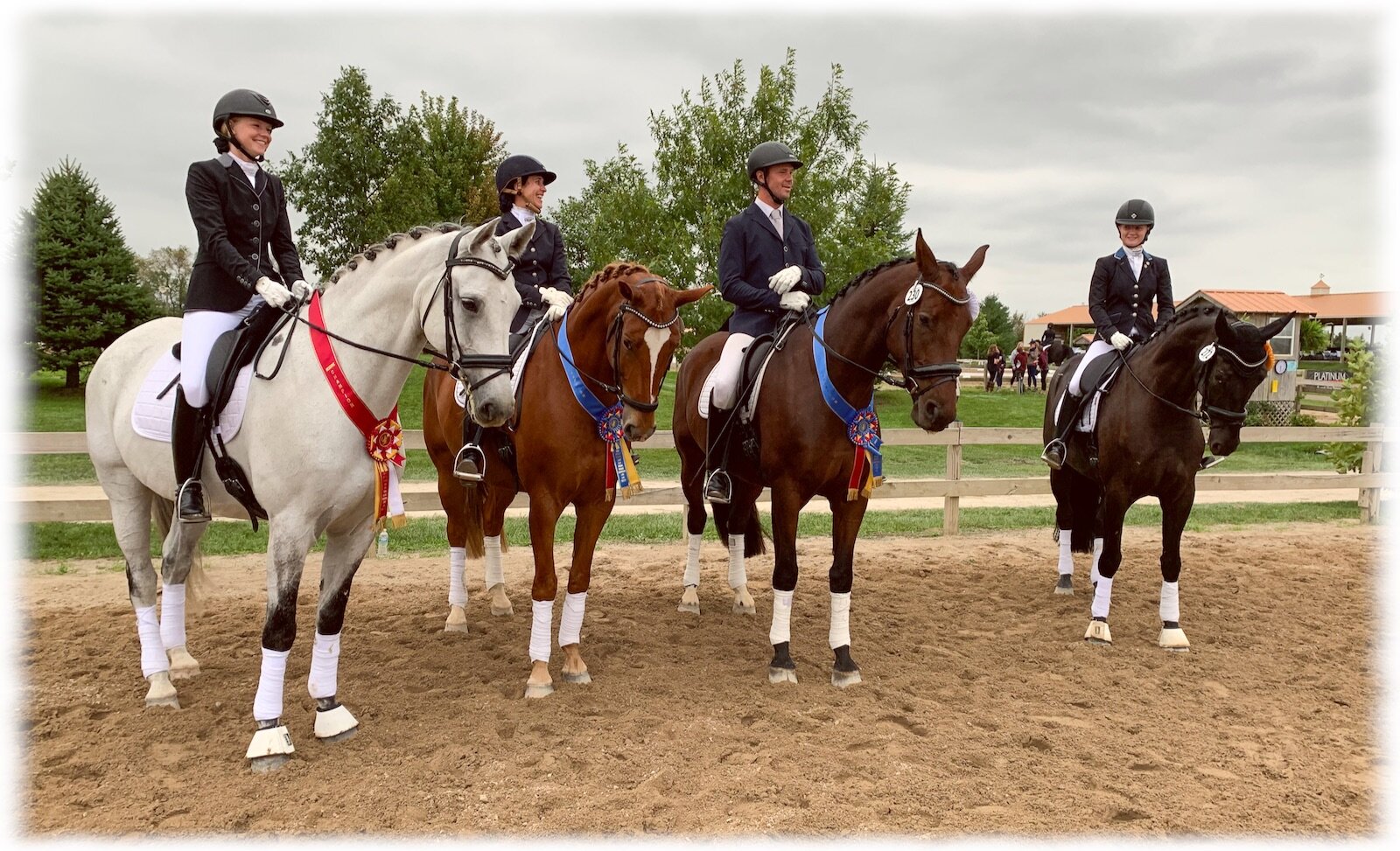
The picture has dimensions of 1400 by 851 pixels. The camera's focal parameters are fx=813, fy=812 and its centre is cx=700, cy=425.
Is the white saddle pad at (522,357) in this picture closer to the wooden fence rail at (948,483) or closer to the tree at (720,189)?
the wooden fence rail at (948,483)

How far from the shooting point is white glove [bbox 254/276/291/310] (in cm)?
386

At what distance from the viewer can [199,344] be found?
3.95 m

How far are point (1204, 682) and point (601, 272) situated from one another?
177 inches

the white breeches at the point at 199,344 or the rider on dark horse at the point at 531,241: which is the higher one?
the rider on dark horse at the point at 531,241

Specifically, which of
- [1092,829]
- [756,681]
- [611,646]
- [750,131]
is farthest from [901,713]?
[750,131]

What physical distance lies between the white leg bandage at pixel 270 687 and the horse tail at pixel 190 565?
118cm

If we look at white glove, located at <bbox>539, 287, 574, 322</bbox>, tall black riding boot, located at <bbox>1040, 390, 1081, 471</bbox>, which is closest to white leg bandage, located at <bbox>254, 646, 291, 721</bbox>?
white glove, located at <bbox>539, 287, 574, 322</bbox>

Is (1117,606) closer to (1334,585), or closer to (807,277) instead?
(1334,585)

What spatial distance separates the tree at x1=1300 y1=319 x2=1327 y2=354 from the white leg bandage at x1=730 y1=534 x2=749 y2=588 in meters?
52.0

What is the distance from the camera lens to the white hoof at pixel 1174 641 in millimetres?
5703

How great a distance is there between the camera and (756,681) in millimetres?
4980

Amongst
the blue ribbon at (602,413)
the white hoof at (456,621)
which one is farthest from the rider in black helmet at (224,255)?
the white hoof at (456,621)

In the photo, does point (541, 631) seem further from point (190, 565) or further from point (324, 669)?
point (190, 565)

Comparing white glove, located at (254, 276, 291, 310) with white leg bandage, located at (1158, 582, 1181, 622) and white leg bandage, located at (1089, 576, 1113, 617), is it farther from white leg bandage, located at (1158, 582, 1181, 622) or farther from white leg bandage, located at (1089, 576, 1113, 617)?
white leg bandage, located at (1158, 582, 1181, 622)
